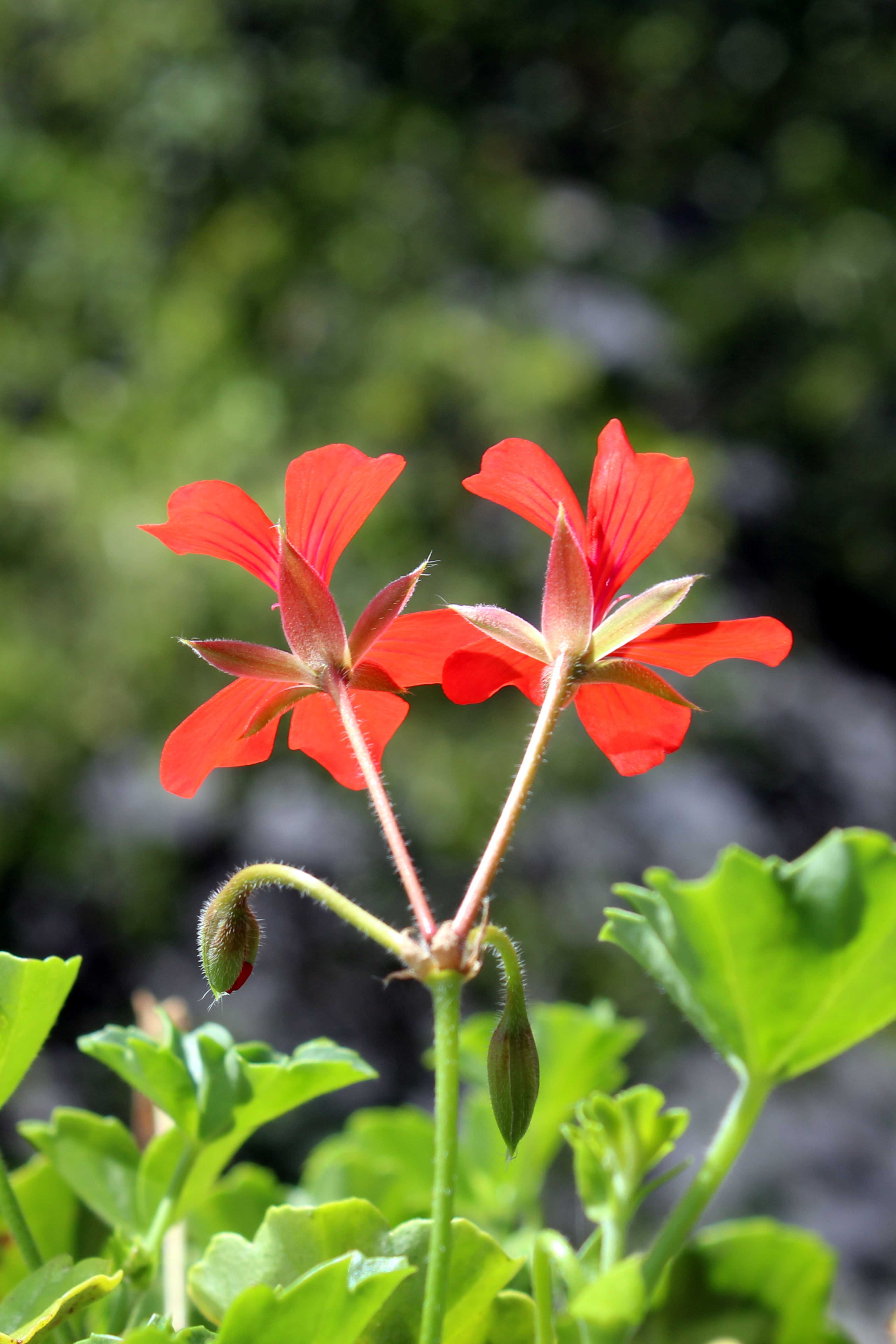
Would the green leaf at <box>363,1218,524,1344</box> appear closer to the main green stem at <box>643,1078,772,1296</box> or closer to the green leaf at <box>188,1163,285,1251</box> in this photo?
the main green stem at <box>643,1078,772,1296</box>

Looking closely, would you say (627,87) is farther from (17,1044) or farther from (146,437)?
(17,1044)

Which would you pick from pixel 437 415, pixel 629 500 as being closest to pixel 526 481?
pixel 629 500

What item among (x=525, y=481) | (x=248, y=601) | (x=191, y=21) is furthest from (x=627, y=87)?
(x=525, y=481)

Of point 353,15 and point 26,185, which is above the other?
point 353,15

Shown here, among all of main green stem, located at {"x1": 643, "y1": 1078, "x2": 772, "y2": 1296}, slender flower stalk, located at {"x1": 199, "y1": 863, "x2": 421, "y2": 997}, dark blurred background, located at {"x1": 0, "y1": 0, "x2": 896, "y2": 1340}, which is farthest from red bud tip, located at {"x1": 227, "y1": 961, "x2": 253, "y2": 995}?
dark blurred background, located at {"x1": 0, "y1": 0, "x2": 896, "y2": 1340}

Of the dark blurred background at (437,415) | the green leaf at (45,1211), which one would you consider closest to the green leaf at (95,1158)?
the green leaf at (45,1211)

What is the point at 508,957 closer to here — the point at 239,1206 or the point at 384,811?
the point at 384,811
